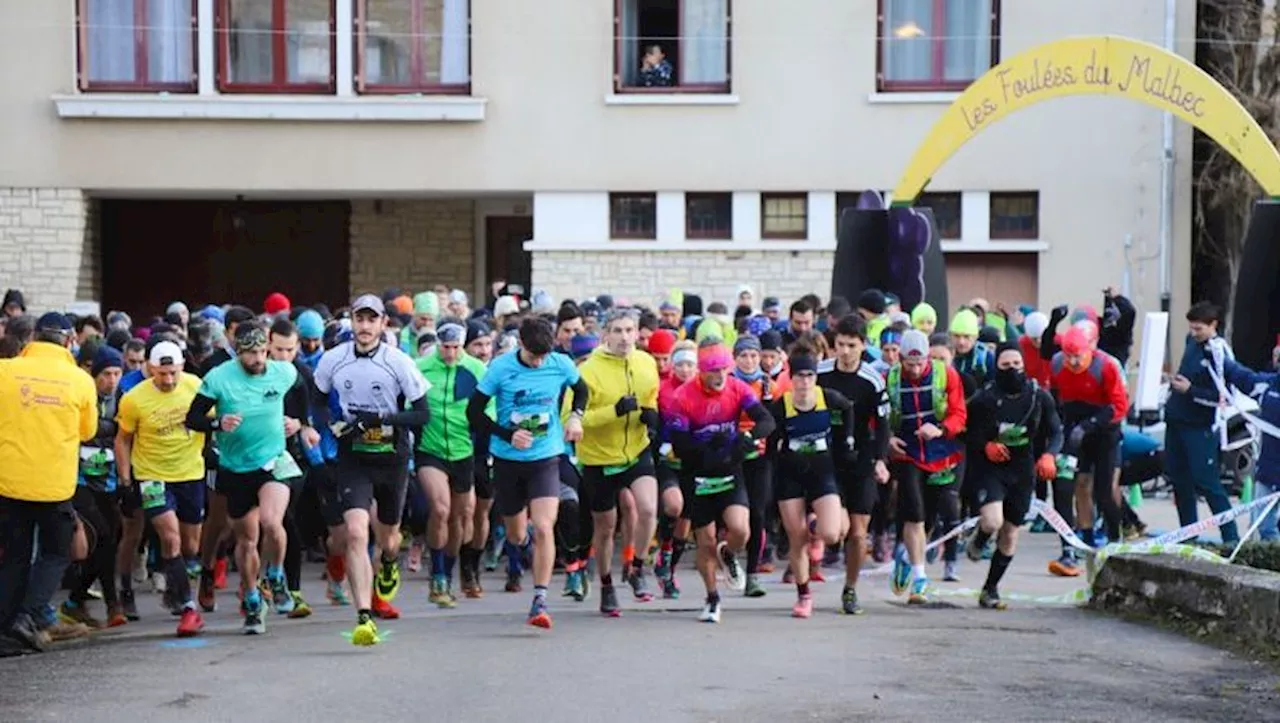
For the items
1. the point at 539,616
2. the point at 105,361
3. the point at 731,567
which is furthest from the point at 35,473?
the point at 731,567

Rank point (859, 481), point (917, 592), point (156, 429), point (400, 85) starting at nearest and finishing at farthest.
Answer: point (156, 429) → point (859, 481) → point (917, 592) → point (400, 85)

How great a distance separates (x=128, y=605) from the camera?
1407 cm

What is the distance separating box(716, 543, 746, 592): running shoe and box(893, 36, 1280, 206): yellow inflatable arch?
21.2 ft

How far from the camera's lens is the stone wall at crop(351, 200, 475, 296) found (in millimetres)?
30516

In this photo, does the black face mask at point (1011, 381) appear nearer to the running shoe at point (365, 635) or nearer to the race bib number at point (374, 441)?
the race bib number at point (374, 441)

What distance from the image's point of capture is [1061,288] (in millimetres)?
28500

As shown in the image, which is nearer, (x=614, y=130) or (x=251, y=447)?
(x=251, y=447)

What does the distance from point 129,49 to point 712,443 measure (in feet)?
56.9

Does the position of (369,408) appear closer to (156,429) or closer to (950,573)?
(156,429)

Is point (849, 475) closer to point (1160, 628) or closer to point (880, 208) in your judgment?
point (1160, 628)

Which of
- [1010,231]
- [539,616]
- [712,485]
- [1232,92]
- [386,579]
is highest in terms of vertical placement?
[1232,92]

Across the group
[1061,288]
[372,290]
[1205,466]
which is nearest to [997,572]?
[1205,466]

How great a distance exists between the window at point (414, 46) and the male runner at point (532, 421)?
15.7 m

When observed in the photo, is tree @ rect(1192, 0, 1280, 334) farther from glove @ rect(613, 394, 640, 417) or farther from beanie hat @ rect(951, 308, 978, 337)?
glove @ rect(613, 394, 640, 417)
